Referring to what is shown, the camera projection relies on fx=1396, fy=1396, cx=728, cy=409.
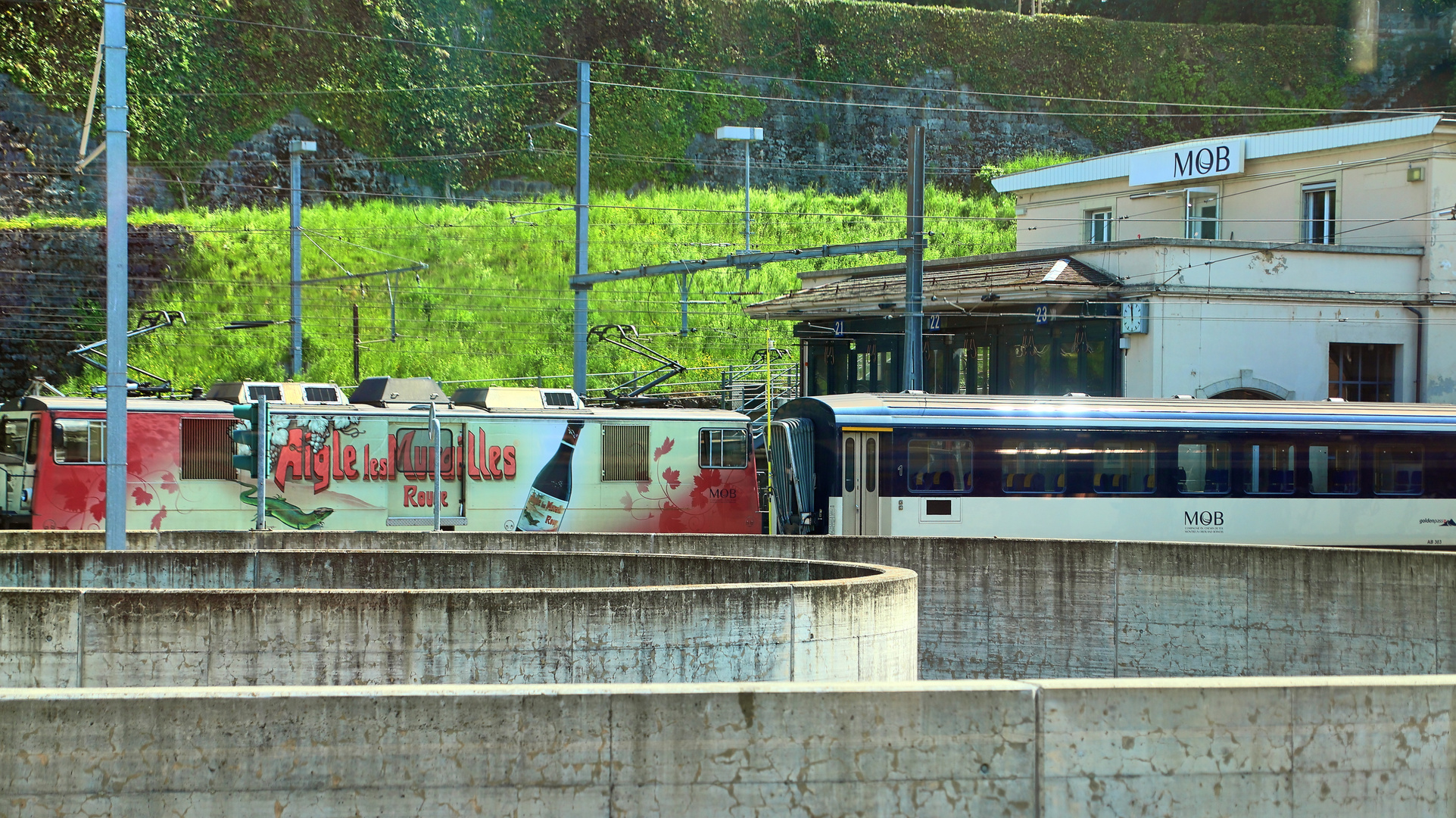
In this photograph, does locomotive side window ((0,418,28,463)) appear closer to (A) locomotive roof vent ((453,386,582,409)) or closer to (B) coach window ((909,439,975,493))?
(A) locomotive roof vent ((453,386,582,409))

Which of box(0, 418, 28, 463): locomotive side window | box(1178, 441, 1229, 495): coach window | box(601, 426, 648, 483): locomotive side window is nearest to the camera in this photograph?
box(0, 418, 28, 463): locomotive side window

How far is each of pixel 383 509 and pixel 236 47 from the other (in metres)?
36.5

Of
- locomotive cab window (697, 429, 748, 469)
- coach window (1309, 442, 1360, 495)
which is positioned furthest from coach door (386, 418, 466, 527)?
coach window (1309, 442, 1360, 495)

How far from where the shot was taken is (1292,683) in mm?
6332

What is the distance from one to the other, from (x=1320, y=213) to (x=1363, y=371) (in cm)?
482

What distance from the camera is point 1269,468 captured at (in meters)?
23.3

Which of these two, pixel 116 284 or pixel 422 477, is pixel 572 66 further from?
pixel 116 284

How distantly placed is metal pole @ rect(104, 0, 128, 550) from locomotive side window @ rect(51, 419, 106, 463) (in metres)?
9.11

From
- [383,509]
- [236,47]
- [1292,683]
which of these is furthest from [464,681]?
[236,47]

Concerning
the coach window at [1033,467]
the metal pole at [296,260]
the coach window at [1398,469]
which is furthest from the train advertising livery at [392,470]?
the metal pole at [296,260]

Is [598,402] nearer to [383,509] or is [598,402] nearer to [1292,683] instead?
[383,509]

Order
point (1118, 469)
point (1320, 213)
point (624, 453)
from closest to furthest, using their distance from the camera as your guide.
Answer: point (1118, 469) < point (624, 453) < point (1320, 213)

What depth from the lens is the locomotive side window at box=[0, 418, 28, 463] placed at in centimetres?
2155

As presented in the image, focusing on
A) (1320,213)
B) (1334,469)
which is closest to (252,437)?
(1334,469)
